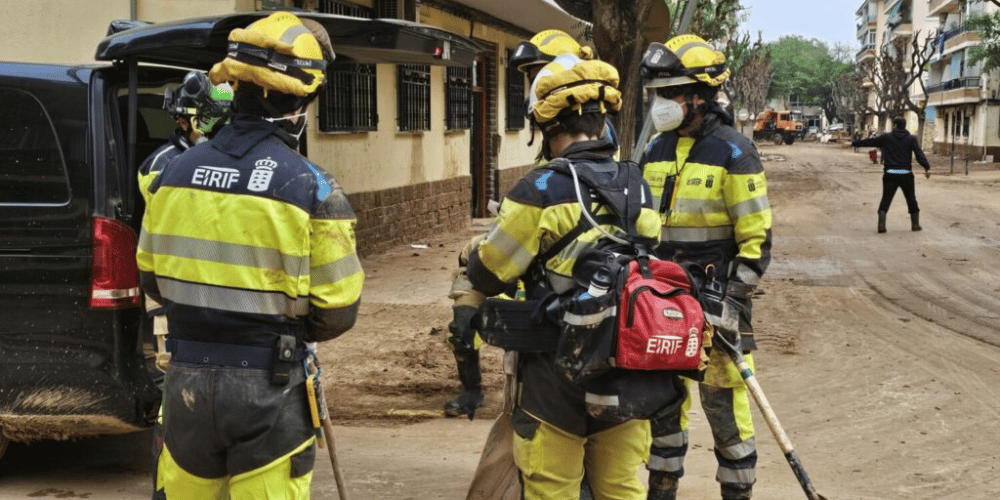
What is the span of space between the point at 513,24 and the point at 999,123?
39.1m

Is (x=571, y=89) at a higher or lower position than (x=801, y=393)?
higher

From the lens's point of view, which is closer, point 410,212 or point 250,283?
point 250,283

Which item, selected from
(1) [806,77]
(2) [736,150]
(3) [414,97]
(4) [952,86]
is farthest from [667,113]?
(1) [806,77]

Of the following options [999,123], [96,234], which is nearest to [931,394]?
[96,234]

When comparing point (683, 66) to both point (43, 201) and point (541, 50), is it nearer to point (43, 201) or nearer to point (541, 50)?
point (541, 50)

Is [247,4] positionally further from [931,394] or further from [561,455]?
[561,455]

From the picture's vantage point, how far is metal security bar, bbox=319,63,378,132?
13.0 meters

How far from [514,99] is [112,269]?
18116mm

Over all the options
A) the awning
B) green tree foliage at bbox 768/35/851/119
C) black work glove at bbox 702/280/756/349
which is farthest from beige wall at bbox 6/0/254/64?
green tree foliage at bbox 768/35/851/119

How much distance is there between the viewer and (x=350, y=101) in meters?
13.9

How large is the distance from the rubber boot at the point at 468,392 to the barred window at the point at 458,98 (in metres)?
11.3

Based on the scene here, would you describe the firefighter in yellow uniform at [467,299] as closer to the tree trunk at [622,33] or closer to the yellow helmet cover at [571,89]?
the yellow helmet cover at [571,89]

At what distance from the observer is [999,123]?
175 feet

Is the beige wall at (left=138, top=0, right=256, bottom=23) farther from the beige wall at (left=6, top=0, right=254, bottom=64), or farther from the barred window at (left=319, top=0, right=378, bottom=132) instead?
the barred window at (left=319, top=0, right=378, bottom=132)
